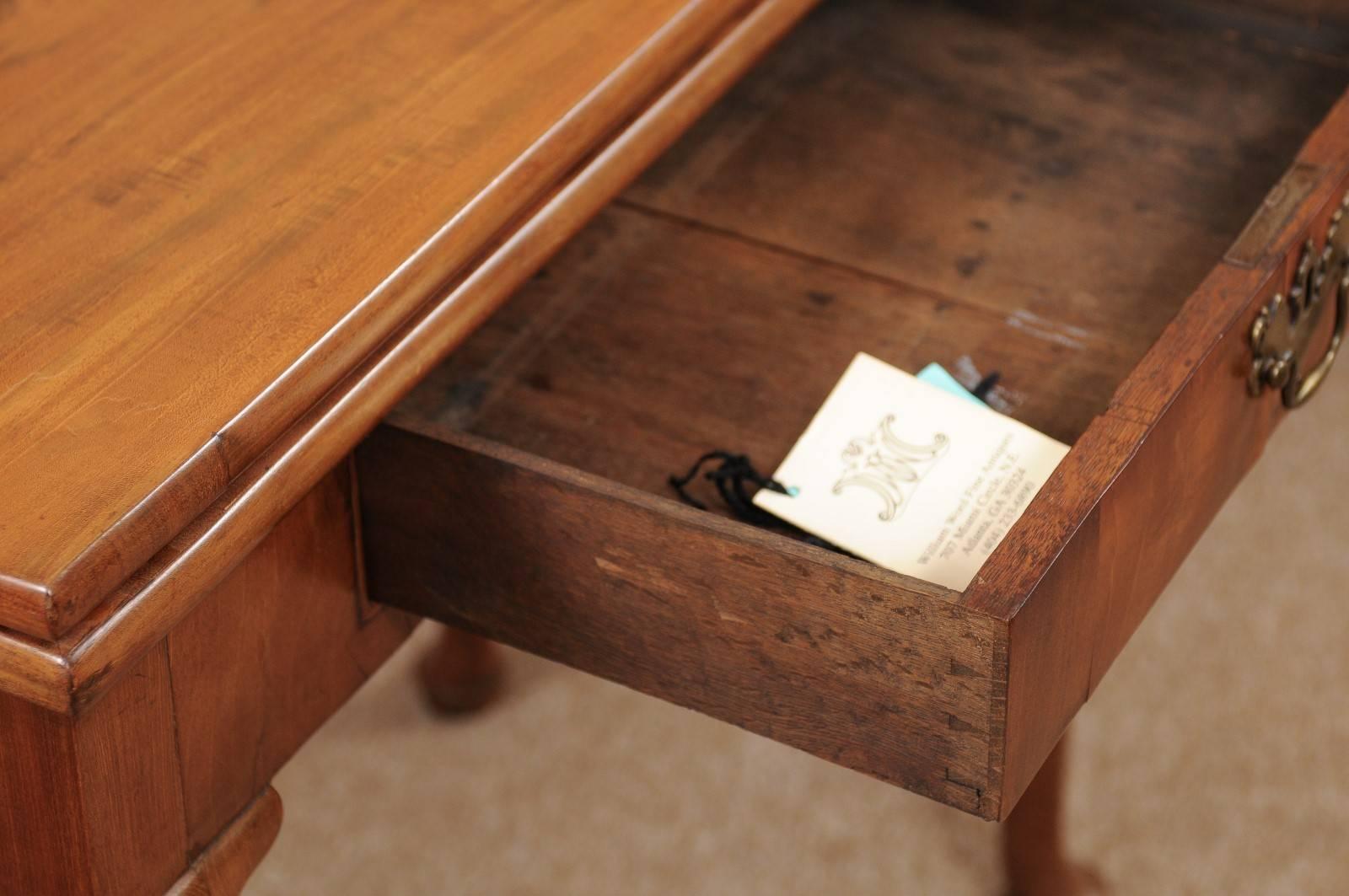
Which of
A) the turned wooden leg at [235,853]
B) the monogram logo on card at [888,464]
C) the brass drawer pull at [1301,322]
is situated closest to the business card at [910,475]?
the monogram logo on card at [888,464]

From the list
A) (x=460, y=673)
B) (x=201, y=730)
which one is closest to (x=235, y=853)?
(x=201, y=730)

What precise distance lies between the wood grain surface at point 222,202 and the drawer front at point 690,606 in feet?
0.32

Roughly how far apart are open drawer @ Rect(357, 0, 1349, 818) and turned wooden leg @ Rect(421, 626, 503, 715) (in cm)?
43

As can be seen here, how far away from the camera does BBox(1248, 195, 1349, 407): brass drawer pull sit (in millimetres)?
796

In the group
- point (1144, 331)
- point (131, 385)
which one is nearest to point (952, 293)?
point (1144, 331)

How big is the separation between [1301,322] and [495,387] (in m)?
0.38

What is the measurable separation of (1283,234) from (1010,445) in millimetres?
154

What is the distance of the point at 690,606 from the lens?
691 millimetres

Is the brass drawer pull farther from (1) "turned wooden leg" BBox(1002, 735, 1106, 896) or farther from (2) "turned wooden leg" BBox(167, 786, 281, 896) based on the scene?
(2) "turned wooden leg" BBox(167, 786, 281, 896)

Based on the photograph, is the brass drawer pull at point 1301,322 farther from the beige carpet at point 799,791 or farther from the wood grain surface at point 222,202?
the beige carpet at point 799,791

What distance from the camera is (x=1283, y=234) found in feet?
2.58

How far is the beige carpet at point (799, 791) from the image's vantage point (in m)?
1.19

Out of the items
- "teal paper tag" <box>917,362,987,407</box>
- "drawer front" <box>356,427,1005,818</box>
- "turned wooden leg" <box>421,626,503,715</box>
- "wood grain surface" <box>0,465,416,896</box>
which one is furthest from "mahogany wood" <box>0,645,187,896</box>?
"turned wooden leg" <box>421,626,503,715</box>

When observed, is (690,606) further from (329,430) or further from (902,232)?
(902,232)
